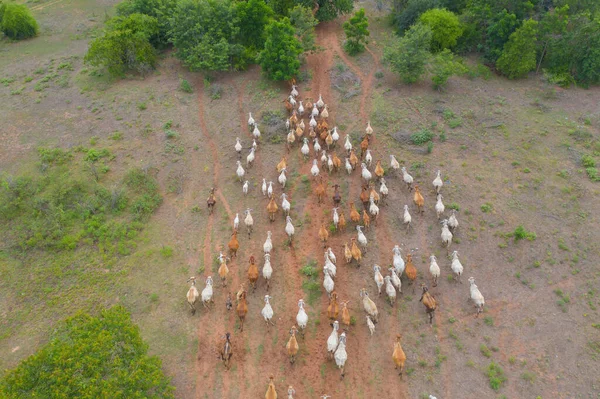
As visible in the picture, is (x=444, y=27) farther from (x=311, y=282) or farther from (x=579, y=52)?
(x=311, y=282)

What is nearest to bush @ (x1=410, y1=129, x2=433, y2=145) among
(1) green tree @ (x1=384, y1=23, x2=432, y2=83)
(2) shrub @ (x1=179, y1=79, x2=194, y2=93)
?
(1) green tree @ (x1=384, y1=23, x2=432, y2=83)

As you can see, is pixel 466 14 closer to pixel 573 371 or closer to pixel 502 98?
pixel 502 98

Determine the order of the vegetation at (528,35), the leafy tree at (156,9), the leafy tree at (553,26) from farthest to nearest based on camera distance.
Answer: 1. the leafy tree at (156,9)
2. the leafy tree at (553,26)
3. the vegetation at (528,35)

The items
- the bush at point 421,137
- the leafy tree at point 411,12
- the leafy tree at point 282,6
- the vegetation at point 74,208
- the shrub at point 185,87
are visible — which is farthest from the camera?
the leafy tree at point 282,6

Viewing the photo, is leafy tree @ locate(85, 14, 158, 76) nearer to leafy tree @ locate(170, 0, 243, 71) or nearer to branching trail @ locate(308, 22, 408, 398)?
leafy tree @ locate(170, 0, 243, 71)

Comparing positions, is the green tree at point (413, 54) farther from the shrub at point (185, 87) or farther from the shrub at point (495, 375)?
the shrub at point (495, 375)

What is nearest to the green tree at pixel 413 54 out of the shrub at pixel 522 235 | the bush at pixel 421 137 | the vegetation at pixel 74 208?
the bush at pixel 421 137

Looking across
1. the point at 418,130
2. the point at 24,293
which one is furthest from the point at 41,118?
the point at 418,130
